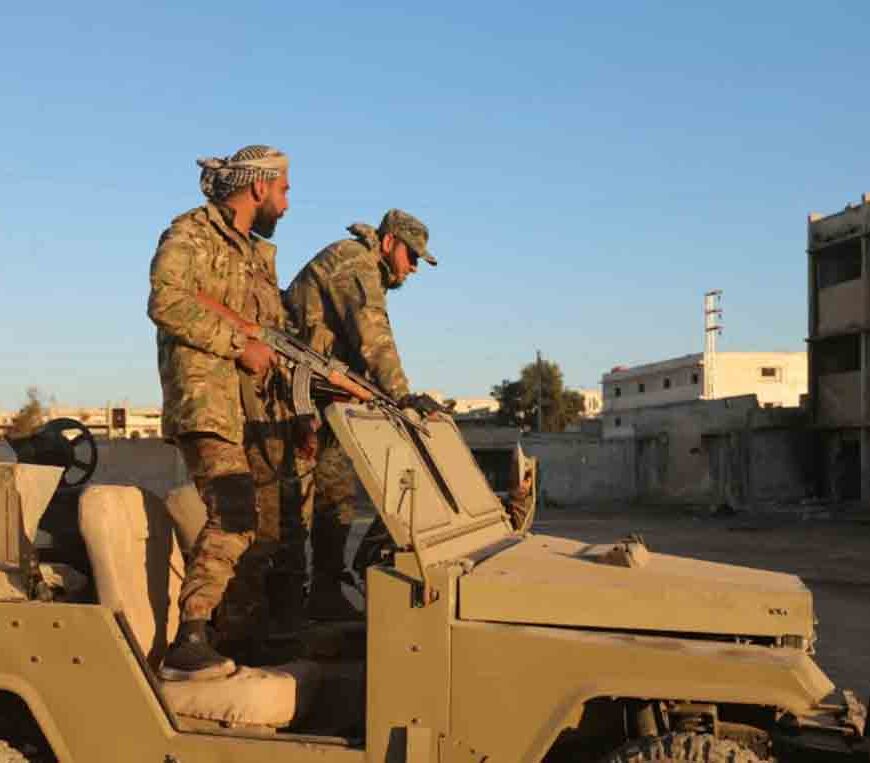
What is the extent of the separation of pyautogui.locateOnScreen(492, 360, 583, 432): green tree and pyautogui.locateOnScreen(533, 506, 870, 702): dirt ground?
22643 mm

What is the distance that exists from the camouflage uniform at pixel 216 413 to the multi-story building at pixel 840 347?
2789cm

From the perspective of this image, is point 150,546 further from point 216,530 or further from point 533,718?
point 533,718

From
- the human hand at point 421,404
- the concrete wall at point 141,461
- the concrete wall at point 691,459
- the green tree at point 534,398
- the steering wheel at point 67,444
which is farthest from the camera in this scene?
the green tree at point 534,398

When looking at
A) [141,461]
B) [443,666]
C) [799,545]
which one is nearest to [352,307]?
[443,666]

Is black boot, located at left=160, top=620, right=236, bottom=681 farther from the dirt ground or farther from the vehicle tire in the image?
the dirt ground

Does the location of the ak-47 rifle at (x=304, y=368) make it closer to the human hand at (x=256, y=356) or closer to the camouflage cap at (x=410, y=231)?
the human hand at (x=256, y=356)

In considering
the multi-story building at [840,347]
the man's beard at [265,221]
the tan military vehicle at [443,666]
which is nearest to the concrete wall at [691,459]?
the multi-story building at [840,347]

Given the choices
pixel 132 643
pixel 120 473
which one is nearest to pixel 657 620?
pixel 132 643

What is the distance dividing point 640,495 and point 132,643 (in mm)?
37203

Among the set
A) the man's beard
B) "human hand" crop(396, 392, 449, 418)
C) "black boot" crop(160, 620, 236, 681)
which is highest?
the man's beard

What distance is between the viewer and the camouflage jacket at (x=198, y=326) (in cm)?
436

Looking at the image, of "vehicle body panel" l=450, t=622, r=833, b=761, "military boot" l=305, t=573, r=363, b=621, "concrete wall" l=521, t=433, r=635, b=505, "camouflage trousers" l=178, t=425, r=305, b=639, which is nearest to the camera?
"vehicle body panel" l=450, t=622, r=833, b=761

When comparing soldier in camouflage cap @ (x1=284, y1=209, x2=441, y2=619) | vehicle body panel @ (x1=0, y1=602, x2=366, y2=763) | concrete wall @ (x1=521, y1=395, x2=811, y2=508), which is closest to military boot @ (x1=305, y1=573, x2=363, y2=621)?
soldier in camouflage cap @ (x1=284, y1=209, x2=441, y2=619)

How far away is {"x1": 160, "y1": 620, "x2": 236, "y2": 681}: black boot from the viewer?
380 centimetres
